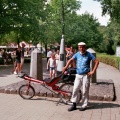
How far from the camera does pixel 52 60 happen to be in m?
14.2

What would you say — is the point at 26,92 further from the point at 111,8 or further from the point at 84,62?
the point at 111,8

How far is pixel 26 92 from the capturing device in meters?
9.13

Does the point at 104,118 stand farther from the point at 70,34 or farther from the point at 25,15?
the point at 70,34

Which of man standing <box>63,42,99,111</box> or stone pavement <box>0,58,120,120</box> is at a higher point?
man standing <box>63,42,99,111</box>

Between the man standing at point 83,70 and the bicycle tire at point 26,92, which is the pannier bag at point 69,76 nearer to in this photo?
the bicycle tire at point 26,92

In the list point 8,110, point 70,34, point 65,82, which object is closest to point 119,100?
point 65,82

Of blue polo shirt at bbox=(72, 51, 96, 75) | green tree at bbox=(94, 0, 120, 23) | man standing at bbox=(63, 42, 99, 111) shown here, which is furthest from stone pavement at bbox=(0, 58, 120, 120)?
green tree at bbox=(94, 0, 120, 23)

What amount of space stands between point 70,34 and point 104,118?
56.1 m

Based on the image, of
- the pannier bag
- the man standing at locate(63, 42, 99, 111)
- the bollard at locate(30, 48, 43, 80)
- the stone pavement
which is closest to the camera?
the stone pavement

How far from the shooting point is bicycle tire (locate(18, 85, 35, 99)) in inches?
360

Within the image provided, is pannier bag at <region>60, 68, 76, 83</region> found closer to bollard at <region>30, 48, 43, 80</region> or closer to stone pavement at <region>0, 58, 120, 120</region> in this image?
stone pavement at <region>0, 58, 120, 120</region>

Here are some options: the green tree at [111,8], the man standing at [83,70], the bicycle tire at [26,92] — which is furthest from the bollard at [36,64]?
the green tree at [111,8]

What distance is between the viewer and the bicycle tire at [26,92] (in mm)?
9133

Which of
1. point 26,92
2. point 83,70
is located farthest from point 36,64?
point 83,70
